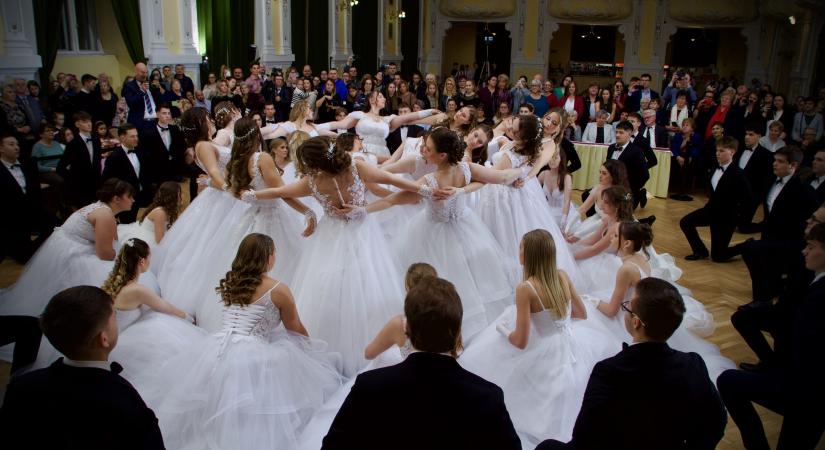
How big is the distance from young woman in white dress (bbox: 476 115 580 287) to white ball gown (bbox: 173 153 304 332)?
1349 mm

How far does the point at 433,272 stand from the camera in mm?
2748

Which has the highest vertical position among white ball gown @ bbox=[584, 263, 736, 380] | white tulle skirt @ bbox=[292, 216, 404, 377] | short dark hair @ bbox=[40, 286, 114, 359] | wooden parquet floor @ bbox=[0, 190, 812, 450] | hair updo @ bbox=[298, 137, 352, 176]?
hair updo @ bbox=[298, 137, 352, 176]

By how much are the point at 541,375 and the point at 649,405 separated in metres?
1.02

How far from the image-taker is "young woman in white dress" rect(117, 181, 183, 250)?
422cm

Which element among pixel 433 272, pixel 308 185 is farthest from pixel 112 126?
pixel 433 272

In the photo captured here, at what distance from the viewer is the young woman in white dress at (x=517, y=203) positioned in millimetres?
4285

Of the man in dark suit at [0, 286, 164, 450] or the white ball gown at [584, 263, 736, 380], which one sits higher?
the man in dark suit at [0, 286, 164, 450]

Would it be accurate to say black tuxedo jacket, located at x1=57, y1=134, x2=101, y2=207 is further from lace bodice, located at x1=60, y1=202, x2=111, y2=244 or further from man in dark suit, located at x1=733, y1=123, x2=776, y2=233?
man in dark suit, located at x1=733, y1=123, x2=776, y2=233

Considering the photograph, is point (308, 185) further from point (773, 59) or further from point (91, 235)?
point (773, 59)

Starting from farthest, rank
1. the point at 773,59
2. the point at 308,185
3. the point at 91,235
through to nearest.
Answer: the point at 773,59 < the point at 91,235 < the point at 308,185

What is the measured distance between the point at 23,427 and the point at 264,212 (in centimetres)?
230

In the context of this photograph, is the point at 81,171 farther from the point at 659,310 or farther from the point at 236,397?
the point at 659,310

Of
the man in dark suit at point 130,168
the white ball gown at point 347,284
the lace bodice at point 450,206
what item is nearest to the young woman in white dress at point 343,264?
the white ball gown at point 347,284

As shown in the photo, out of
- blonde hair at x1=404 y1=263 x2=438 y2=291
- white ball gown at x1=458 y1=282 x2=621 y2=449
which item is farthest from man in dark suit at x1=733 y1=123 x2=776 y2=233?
blonde hair at x1=404 y1=263 x2=438 y2=291
